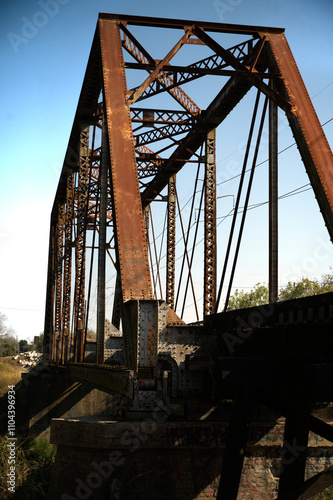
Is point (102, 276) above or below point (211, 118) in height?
below

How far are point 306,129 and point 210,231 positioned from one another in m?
6.03

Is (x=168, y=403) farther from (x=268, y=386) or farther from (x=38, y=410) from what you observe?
(x=38, y=410)

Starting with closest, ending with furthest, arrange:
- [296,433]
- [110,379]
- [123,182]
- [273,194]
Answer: [296,433]
[110,379]
[123,182]
[273,194]

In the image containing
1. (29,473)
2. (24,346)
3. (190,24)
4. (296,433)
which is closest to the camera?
(296,433)

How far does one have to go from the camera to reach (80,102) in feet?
59.9

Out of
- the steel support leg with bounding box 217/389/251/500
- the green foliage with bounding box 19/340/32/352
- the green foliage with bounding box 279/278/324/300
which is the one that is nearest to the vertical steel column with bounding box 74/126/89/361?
the steel support leg with bounding box 217/389/251/500

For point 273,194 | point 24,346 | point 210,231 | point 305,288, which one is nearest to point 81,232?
point 210,231

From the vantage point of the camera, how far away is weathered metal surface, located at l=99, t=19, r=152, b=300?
30.0 feet

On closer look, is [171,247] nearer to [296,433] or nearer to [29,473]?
[29,473]

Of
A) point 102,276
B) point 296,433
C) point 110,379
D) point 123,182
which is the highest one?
point 123,182

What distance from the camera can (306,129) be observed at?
11188mm

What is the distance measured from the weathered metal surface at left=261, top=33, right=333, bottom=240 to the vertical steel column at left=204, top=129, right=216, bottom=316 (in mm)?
5363

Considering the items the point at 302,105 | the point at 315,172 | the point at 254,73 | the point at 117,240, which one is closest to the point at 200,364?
the point at 117,240

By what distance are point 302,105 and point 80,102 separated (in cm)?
885
